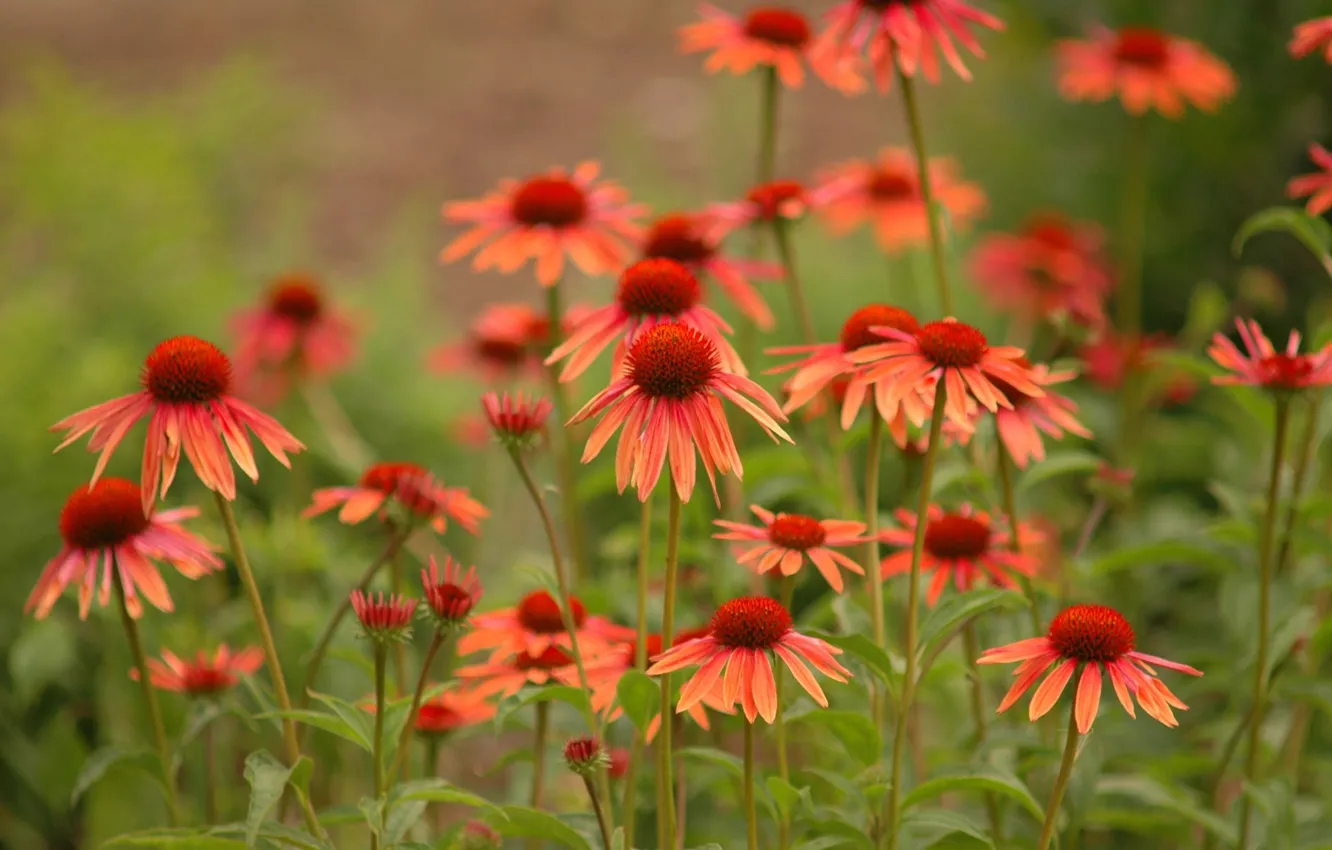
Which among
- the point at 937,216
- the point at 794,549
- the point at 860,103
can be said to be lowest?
the point at 794,549

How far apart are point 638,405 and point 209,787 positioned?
790 mm

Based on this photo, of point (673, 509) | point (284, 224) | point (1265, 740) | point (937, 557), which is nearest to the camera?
point (673, 509)

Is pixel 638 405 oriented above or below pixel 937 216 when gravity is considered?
below

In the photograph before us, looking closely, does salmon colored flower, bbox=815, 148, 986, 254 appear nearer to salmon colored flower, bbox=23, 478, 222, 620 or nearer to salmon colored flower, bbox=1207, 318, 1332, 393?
salmon colored flower, bbox=1207, 318, 1332, 393

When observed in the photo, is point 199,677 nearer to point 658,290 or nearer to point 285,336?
point 658,290

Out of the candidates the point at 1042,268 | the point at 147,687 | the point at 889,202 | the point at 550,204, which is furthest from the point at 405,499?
the point at 1042,268

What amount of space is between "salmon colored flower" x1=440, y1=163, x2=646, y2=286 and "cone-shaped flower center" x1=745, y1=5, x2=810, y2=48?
343mm

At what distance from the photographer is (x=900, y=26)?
1.58 metres

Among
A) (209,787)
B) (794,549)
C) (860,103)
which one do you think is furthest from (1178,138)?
(860,103)

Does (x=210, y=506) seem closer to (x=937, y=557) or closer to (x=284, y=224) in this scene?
(x=284, y=224)

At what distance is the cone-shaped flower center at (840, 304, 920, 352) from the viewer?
1.35m

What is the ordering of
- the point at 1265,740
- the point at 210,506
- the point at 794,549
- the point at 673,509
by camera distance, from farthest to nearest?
the point at 210,506
the point at 1265,740
the point at 794,549
the point at 673,509

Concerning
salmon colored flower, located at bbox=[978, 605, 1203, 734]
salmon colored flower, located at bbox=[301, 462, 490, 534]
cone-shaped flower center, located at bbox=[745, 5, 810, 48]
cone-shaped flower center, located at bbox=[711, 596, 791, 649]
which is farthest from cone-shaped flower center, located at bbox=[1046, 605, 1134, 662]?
cone-shaped flower center, located at bbox=[745, 5, 810, 48]

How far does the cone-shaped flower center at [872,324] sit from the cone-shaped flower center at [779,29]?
738mm
